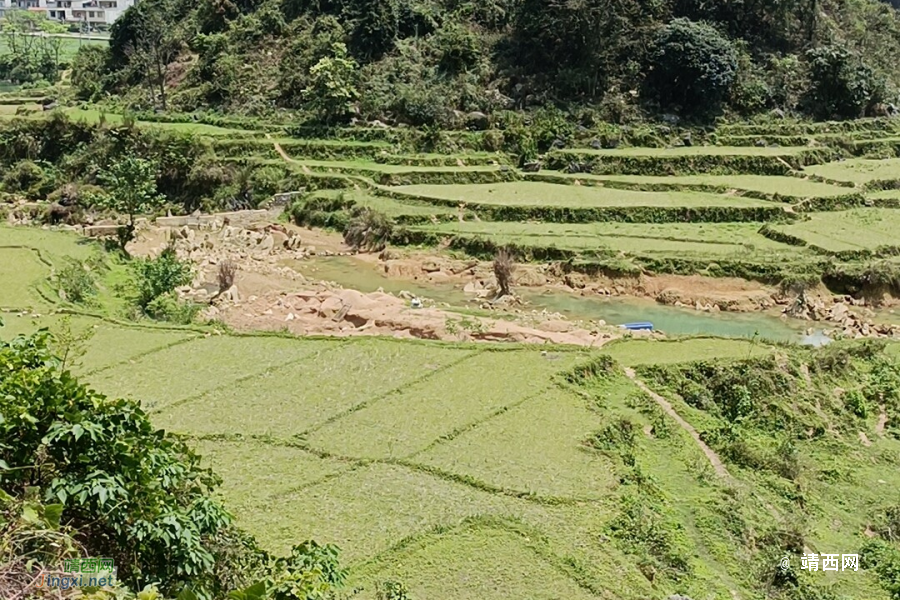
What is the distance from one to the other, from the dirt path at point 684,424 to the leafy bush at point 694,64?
24066 mm

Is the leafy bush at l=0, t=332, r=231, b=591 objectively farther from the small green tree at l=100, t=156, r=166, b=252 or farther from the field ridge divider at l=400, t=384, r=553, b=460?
the small green tree at l=100, t=156, r=166, b=252

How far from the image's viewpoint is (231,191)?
32906 millimetres

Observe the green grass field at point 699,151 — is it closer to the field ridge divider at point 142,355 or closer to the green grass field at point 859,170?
the green grass field at point 859,170

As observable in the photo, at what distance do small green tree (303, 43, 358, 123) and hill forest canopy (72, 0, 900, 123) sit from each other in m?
0.06

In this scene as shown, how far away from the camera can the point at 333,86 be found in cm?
3619

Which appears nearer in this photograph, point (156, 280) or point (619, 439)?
point (619, 439)

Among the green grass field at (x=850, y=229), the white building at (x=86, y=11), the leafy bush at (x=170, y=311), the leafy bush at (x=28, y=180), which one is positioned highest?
the white building at (x=86, y=11)

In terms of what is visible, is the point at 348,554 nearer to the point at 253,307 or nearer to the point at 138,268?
the point at 253,307

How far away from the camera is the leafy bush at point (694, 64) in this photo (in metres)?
35.5

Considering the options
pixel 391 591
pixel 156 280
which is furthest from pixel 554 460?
pixel 156 280

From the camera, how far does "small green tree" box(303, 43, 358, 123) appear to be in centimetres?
3631

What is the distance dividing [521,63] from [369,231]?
48.5 ft

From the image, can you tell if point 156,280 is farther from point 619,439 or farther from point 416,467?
point 619,439

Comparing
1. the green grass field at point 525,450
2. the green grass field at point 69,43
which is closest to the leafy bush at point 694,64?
the green grass field at point 525,450
